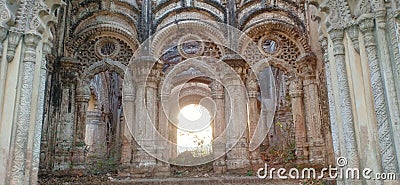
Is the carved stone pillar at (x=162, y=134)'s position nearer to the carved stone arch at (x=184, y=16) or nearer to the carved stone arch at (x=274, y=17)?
the carved stone arch at (x=184, y=16)

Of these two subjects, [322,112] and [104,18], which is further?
[104,18]

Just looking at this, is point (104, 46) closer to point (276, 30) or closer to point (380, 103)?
point (276, 30)

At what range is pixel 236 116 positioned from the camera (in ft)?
34.6

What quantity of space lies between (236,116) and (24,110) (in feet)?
23.8

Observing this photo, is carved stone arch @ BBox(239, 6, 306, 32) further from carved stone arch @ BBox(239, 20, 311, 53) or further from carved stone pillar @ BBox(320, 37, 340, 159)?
carved stone pillar @ BBox(320, 37, 340, 159)

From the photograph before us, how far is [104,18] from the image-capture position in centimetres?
1144

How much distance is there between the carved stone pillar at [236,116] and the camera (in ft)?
33.2

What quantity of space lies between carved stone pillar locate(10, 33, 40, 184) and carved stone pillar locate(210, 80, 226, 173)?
680 centimetres

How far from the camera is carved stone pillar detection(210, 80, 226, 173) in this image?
10.1 metres

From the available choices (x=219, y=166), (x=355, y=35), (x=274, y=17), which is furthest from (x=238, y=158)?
(x=355, y=35)

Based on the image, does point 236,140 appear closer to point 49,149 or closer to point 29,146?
point 49,149

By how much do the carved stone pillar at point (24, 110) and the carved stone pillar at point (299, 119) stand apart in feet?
26.4

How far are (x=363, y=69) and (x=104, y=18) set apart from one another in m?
9.33

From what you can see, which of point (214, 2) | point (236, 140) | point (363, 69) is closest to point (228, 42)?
point (214, 2)
